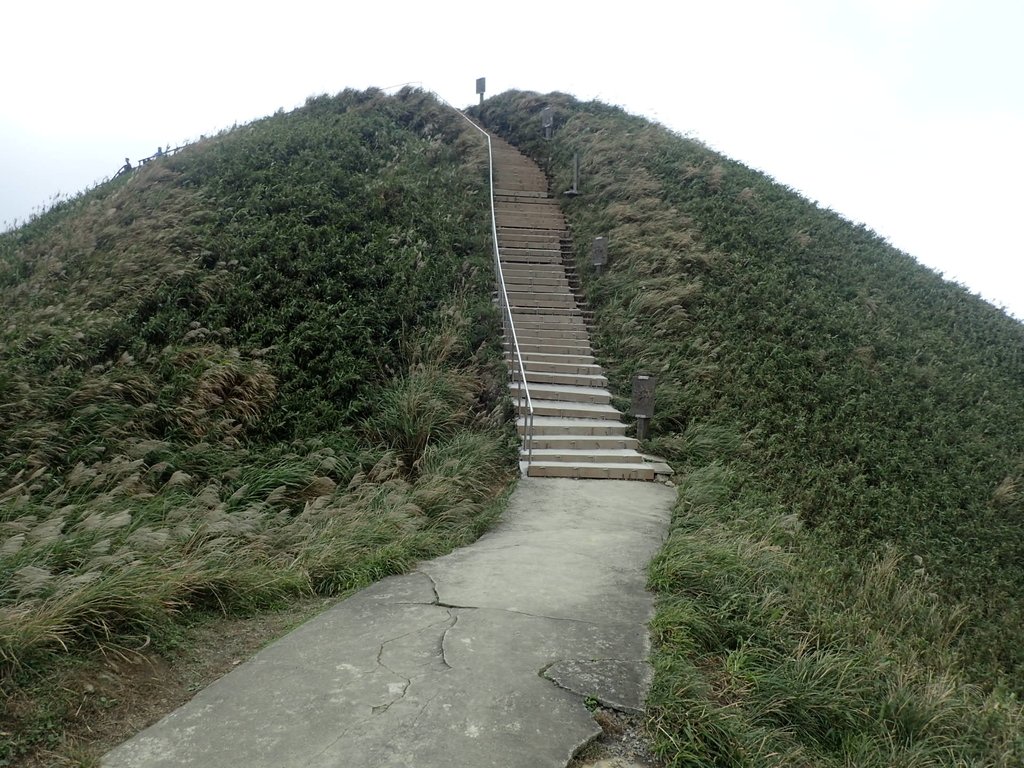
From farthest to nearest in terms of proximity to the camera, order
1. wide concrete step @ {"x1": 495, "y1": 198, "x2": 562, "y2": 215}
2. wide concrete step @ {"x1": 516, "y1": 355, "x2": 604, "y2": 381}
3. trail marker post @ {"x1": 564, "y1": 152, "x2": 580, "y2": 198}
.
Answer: trail marker post @ {"x1": 564, "y1": 152, "x2": 580, "y2": 198} → wide concrete step @ {"x1": 495, "y1": 198, "x2": 562, "y2": 215} → wide concrete step @ {"x1": 516, "y1": 355, "x2": 604, "y2": 381}

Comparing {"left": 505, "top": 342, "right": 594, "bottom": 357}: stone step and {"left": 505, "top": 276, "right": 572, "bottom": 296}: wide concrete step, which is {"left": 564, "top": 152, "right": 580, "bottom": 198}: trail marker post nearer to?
{"left": 505, "top": 276, "right": 572, "bottom": 296}: wide concrete step

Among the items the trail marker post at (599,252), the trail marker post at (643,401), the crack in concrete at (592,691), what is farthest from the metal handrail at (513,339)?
the crack in concrete at (592,691)

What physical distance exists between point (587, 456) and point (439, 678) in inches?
236

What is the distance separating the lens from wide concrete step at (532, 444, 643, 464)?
9.20 meters

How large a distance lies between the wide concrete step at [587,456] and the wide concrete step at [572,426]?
18.5 inches

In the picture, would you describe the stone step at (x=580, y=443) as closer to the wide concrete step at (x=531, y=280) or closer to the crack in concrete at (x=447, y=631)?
the crack in concrete at (x=447, y=631)

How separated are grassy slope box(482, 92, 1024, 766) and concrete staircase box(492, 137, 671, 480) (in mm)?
569

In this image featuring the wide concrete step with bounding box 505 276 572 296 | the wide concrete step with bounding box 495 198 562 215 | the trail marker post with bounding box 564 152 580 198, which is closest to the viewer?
the wide concrete step with bounding box 505 276 572 296

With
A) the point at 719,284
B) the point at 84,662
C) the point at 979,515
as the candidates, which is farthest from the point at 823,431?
the point at 84,662

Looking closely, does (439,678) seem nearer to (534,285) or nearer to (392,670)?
(392,670)

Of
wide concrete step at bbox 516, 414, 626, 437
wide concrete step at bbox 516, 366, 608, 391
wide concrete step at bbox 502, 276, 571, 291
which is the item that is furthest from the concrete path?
wide concrete step at bbox 502, 276, 571, 291

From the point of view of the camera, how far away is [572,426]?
395 inches

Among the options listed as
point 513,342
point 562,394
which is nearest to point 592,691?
A: point 562,394

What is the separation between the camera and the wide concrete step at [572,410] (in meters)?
10.6
